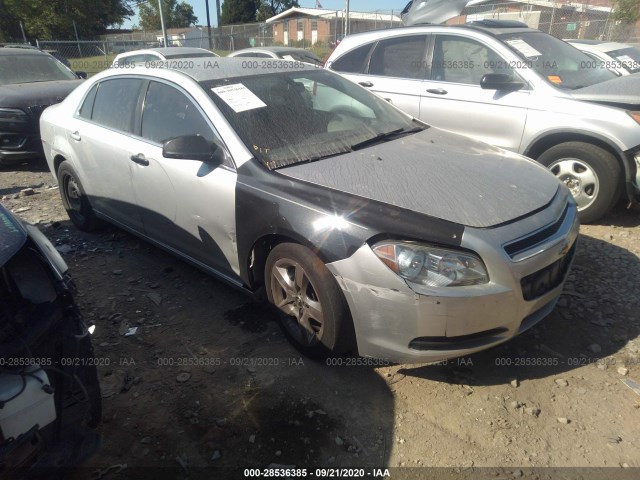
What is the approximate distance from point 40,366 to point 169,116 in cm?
214

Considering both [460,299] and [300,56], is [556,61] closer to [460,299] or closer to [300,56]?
[460,299]

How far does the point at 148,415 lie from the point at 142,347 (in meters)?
0.66

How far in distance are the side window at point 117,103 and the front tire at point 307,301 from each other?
1.86 m

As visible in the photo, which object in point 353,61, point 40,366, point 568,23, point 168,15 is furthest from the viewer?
point 168,15

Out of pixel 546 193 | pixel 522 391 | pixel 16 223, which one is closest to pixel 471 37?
pixel 546 193

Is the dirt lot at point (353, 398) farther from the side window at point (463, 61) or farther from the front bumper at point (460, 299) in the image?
the side window at point (463, 61)

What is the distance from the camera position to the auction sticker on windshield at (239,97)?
3.12 meters

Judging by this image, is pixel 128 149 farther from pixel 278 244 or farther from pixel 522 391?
pixel 522 391

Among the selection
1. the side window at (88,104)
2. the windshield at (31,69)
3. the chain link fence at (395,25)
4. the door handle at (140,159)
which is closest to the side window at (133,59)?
the windshield at (31,69)

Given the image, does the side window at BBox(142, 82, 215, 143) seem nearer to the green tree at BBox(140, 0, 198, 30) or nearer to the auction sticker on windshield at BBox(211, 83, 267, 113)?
the auction sticker on windshield at BBox(211, 83, 267, 113)

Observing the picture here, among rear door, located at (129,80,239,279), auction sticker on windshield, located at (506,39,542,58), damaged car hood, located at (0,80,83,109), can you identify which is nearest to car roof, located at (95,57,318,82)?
rear door, located at (129,80,239,279)

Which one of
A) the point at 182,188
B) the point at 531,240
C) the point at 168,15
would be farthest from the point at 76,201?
the point at 168,15

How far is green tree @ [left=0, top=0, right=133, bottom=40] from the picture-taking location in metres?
37.4

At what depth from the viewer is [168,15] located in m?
63.8
